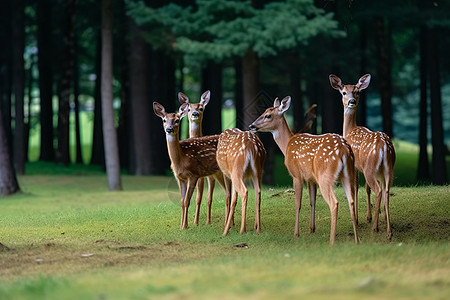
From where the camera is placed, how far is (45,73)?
1441 inches

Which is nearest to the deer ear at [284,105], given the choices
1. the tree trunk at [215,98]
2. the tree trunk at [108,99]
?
the tree trunk at [108,99]

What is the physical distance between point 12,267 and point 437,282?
5.12 m

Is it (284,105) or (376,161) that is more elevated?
(284,105)

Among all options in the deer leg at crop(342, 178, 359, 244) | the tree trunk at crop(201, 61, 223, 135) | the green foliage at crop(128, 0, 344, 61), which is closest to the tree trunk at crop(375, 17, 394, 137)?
the tree trunk at crop(201, 61, 223, 135)

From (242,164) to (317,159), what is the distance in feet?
4.73

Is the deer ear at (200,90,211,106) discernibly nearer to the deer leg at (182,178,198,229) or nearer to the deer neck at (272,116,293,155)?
the deer leg at (182,178,198,229)

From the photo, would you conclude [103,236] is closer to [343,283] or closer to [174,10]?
[343,283]

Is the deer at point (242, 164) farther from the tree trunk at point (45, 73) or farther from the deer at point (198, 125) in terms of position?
the tree trunk at point (45, 73)

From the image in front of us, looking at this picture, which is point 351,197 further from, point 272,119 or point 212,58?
point 212,58

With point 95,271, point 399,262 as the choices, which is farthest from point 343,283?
point 95,271

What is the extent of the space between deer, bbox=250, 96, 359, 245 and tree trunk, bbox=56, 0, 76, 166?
69.7 ft

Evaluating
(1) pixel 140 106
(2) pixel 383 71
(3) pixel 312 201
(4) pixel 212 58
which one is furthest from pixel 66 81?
(3) pixel 312 201

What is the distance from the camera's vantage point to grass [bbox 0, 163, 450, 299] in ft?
23.8

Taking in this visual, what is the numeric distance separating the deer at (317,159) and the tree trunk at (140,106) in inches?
639
